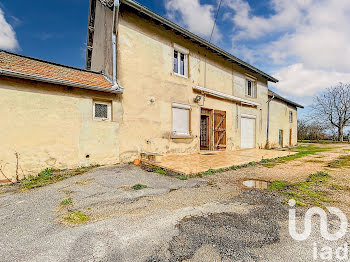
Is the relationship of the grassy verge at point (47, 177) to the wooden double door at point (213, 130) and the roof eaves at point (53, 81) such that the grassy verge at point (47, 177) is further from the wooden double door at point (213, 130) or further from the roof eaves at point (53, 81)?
the wooden double door at point (213, 130)

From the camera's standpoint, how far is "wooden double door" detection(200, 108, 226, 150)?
31.8 ft

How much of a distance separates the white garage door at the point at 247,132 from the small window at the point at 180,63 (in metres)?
5.49

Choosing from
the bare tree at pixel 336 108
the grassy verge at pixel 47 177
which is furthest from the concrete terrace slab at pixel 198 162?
the bare tree at pixel 336 108

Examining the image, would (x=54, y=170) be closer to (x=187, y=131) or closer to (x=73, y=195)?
(x=73, y=195)

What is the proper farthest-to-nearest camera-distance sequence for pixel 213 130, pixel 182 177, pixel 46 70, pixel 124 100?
pixel 213 130 → pixel 124 100 → pixel 46 70 → pixel 182 177

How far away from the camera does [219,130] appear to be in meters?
9.94

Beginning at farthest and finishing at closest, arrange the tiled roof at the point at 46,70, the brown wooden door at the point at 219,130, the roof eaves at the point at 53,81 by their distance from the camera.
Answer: the brown wooden door at the point at 219,130 < the tiled roof at the point at 46,70 < the roof eaves at the point at 53,81

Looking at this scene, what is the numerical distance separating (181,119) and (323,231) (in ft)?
Answer: 21.8

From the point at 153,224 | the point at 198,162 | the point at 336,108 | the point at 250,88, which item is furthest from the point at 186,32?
the point at 336,108

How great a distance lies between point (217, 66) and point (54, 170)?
30.7 feet

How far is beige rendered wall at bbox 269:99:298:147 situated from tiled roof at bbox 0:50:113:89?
44.7ft

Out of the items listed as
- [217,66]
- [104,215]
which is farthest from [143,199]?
[217,66]

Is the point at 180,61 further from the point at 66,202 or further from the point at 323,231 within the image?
the point at 323,231

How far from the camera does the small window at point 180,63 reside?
27.2ft
